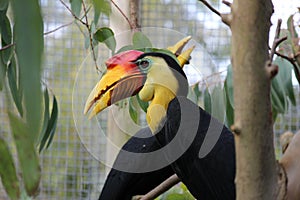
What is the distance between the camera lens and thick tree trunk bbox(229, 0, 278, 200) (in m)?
0.34

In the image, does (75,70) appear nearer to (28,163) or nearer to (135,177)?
(135,177)

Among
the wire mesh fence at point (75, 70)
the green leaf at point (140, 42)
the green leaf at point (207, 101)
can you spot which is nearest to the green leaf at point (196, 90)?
the green leaf at point (207, 101)

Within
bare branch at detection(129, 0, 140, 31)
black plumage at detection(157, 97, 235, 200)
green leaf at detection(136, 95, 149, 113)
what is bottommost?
black plumage at detection(157, 97, 235, 200)

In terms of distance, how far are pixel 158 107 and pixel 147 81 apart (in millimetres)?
46

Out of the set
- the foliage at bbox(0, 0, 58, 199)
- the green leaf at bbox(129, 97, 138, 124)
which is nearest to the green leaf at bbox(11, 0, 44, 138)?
the foliage at bbox(0, 0, 58, 199)

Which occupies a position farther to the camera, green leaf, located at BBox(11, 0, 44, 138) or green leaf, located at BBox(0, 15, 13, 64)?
green leaf, located at BBox(0, 15, 13, 64)

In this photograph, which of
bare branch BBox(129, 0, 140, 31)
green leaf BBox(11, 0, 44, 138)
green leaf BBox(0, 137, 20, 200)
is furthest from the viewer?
bare branch BBox(129, 0, 140, 31)

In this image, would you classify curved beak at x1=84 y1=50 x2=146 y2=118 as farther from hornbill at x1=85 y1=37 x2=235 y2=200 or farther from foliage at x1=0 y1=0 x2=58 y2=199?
foliage at x1=0 y1=0 x2=58 y2=199

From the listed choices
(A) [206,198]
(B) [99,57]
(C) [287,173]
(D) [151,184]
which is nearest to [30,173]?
(C) [287,173]

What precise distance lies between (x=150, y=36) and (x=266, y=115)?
0.80 meters

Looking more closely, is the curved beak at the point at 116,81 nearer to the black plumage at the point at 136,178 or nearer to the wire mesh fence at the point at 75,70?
the black plumage at the point at 136,178

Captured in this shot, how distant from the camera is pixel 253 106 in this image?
344 millimetres

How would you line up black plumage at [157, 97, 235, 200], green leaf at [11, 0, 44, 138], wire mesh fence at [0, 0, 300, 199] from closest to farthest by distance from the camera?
1. green leaf at [11, 0, 44, 138]
2. black plumage at [157, 97, 235, 200]
3. wire mesh fence at [0, 0, 300, 199]

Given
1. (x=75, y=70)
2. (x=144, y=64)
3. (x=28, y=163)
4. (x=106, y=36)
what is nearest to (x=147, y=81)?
(x=144, y=64)
